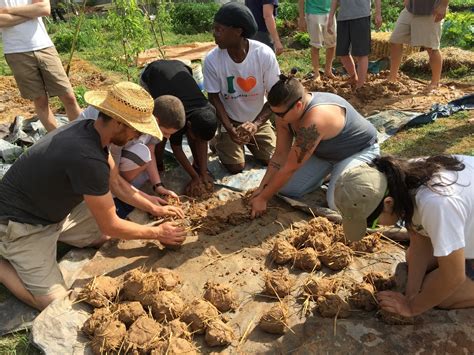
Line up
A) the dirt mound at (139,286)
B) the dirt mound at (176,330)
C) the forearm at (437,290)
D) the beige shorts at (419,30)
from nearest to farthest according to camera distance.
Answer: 1. the forearm at (437,290)
2. the dirt mound at (176,330)
3. the dirt mound at (139,286)
4. the beige shorts at (419,30)

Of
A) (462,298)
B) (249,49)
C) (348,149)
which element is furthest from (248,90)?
(462,298)

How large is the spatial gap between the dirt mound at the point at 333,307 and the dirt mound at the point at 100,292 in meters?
1.31

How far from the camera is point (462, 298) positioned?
259cm

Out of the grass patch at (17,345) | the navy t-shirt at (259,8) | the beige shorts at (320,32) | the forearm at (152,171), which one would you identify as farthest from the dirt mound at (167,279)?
the beige shorts at (320,32)

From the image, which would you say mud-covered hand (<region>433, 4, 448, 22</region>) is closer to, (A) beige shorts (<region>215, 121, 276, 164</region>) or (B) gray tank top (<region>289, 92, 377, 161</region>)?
(A) beige shorts (<region>215, 121, 276, 164</region>)

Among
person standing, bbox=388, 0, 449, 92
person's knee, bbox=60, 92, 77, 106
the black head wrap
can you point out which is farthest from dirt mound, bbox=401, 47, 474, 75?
person's knee, bbox=60, 92, 77, 106

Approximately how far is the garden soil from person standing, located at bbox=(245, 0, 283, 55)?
3436 millimetres

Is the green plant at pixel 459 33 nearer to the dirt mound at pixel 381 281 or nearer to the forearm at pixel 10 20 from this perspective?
the dirt mound at pixel 381 281

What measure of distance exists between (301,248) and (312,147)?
30.5 inches

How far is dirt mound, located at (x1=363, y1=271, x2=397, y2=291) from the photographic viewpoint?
2.91 meters

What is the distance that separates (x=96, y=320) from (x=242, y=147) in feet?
8.42

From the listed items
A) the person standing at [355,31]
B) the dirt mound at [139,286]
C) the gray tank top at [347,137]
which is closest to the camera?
the dirt mound at [139,286]

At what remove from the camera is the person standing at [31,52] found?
4.63 meters

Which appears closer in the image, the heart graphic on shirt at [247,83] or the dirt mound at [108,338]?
the dirt mound at [108,338]
